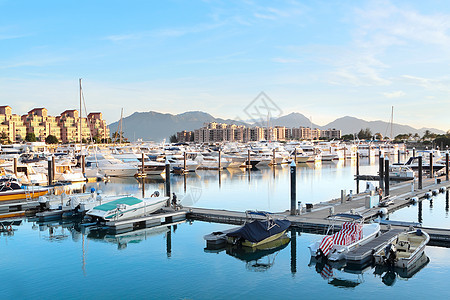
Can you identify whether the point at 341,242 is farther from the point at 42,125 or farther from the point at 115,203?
the point at 42,125

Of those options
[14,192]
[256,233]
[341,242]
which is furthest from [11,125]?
[341,242]

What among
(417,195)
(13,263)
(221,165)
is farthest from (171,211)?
(221,165)

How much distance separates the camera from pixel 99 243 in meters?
21.6

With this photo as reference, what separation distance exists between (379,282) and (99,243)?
44.0 ft

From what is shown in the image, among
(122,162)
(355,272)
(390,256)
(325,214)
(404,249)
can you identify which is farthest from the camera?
(122,162)

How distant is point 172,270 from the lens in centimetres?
1694

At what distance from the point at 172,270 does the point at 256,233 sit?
4.36m

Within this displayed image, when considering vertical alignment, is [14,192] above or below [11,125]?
below

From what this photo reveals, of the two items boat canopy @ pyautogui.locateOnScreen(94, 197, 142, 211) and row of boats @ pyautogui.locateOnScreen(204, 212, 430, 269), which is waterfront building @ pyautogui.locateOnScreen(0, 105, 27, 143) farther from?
row of boats @ pyautogui.locateOnScreen(204, 212, 430, 269)

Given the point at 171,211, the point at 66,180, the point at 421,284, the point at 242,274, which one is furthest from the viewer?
the point at 66,180

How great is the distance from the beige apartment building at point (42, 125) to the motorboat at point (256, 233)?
13189 centimetres

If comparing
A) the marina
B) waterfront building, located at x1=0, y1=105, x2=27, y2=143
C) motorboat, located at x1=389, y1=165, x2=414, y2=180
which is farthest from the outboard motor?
waterfront building, located at x1=0, y1=105, x2=27, y2=143

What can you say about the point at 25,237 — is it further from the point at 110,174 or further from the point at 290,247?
the point at 110,174

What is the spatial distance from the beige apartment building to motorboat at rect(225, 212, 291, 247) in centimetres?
13189
